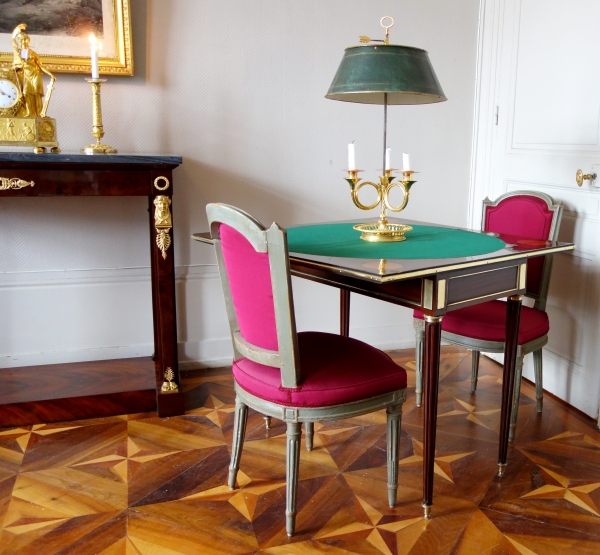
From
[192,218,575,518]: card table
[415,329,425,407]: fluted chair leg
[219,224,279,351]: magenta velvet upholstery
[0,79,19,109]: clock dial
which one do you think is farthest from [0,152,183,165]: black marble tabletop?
[415,329,425,407]: fluted chair leg

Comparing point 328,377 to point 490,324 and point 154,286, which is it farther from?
point 154,286

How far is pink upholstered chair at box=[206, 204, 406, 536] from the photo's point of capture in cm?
167

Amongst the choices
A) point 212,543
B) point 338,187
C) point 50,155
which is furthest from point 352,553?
point 338,187

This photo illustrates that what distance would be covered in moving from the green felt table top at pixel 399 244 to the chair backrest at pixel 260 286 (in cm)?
26

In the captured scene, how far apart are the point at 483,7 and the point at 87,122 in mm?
2073

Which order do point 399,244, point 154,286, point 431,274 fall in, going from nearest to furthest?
1. point 431,274
2. point 399,244
3. point 154,286

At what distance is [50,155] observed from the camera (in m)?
2.30

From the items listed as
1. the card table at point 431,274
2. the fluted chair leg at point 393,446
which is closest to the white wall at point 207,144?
the card table at point 431,274

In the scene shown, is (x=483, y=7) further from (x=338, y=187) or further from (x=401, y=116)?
(x=338, y=187)

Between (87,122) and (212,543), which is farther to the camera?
A: (87,122)

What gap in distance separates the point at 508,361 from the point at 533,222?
2.59 ft

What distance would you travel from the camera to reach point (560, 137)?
2766 millimetres

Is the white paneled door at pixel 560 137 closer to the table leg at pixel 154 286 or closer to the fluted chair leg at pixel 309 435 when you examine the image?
the fluted chair leg at pixel 309 435

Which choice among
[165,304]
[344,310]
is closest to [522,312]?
[344,310]
